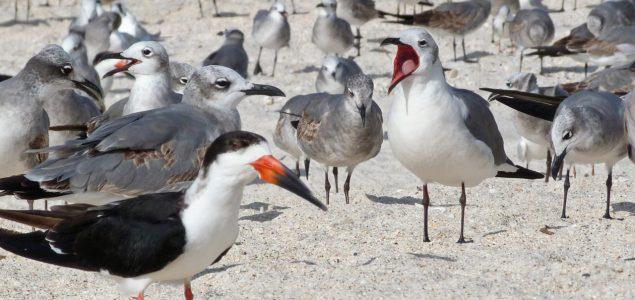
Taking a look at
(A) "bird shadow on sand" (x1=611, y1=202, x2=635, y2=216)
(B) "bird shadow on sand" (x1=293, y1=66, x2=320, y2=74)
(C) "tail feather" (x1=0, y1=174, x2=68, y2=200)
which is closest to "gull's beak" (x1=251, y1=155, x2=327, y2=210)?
(C) "tail feather" (x1=0, y1=174, x2=68, y2=200)

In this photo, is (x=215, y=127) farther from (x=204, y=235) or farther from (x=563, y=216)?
(x=563, y=216)

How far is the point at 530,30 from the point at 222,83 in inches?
396

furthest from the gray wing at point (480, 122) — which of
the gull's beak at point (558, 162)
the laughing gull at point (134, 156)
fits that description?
the laughing gull at point (134, 156)

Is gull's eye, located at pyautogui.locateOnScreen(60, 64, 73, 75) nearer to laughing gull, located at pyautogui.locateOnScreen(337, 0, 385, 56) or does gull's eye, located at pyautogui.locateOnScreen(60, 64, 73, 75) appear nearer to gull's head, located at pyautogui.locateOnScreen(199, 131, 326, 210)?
gull's head, located at pyautogui.locateOnScreen(199, 131, 326, 210)

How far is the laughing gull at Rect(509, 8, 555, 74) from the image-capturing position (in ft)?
54.9

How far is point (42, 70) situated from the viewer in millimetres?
7750

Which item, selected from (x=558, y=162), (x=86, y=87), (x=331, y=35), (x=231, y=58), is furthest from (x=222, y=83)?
(x=331, y=35)

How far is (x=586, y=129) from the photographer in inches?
325

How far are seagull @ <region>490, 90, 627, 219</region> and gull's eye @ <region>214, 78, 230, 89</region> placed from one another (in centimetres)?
205

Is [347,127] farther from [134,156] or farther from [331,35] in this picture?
[331,35]

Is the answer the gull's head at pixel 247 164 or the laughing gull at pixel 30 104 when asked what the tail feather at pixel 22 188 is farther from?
the gull's head at pixel 247 164

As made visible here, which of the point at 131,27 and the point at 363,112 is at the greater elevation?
the point at 363,112

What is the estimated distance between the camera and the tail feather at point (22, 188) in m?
6.23

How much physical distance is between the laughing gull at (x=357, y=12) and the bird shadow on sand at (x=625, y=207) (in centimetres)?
963
